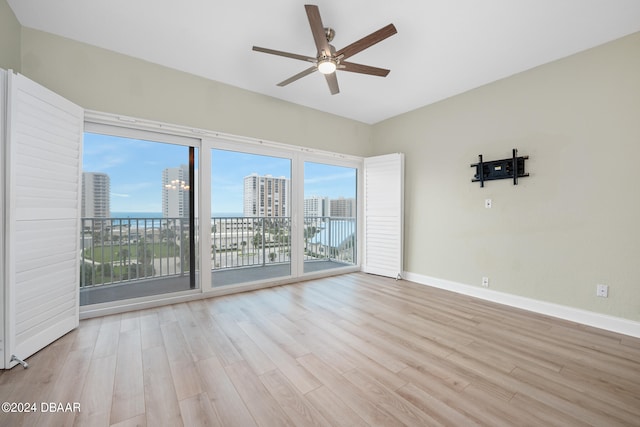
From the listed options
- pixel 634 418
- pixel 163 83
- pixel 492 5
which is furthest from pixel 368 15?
pixel 634 418

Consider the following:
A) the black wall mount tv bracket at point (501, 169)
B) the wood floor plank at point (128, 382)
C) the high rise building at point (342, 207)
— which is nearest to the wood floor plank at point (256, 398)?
the wood floor plank at point (128, 382)

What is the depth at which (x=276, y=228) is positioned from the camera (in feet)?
15.1

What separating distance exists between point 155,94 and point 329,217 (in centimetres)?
339

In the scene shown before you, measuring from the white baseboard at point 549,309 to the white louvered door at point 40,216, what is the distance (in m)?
4.33

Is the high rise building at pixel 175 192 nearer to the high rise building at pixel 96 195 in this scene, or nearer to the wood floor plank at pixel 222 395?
the high rise building at pixel 96 195

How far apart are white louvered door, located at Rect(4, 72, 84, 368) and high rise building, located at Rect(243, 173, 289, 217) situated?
192 centimetres

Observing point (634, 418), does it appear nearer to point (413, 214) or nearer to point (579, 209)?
point (579, 209)

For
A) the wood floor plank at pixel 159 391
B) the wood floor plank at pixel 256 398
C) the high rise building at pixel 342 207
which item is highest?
the high rise building at pixel 342 207

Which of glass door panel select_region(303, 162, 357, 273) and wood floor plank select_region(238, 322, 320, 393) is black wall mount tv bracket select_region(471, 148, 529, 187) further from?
wood floor plank select_region(238, 322, 320, 393)

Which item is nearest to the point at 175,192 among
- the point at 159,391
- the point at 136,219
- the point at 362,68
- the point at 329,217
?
the point at 136,219

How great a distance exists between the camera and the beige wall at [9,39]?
2059 millimetres

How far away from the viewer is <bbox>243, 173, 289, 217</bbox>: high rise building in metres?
3.94

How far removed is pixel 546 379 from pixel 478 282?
71.4 inches

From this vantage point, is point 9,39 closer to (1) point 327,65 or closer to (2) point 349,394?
(1) point 327,65
